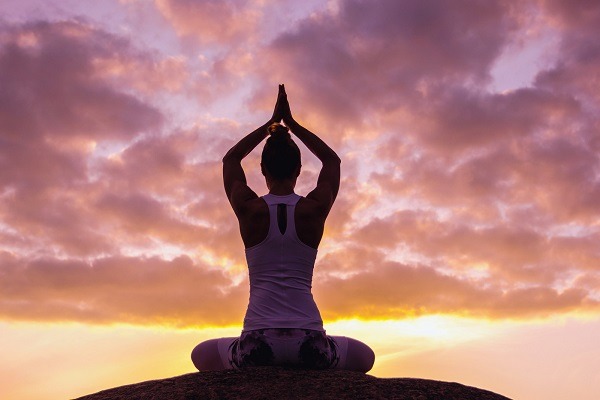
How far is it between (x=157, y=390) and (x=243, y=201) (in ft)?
7.27

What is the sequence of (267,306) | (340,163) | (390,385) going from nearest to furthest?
(267,306)
(390,385)
(340,163)

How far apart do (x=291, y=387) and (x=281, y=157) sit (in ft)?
7.48

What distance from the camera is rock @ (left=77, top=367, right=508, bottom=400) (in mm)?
6734

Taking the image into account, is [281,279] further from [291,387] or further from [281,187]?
[291,387]

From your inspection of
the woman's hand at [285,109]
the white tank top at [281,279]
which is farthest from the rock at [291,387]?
the woman's hand at [285,109]

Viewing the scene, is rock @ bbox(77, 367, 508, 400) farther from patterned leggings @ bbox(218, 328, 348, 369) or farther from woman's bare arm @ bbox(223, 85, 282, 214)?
woman's bare arm @ bbox(223, 85, 282, 214)

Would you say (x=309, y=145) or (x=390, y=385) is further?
(x=309, y=145)

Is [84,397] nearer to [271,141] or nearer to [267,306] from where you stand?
[267,306]

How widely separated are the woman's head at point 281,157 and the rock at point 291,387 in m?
1.98

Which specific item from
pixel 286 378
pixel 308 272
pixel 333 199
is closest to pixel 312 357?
pixel 286 378

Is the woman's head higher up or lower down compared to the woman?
higher up

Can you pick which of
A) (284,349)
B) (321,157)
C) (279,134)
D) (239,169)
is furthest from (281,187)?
(284,349)

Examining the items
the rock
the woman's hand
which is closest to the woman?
the rock

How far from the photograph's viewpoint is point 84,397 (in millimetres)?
7828
